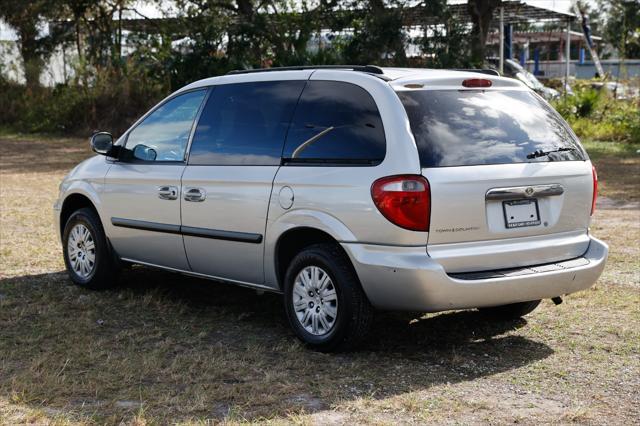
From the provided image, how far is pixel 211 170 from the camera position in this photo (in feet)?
22.0

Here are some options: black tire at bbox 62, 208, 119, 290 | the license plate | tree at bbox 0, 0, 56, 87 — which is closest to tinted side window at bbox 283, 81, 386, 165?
the license plate

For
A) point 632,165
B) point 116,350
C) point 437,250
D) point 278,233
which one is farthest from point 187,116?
point 632,165

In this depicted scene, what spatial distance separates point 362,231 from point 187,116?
208 cm

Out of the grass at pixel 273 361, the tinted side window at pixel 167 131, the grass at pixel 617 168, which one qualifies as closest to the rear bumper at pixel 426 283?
the grass at pixel 273 361

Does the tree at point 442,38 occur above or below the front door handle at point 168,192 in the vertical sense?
above

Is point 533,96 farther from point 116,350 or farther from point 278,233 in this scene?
point 116,350

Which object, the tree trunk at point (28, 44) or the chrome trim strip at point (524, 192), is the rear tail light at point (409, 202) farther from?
the tree trunk at point (28, 44)

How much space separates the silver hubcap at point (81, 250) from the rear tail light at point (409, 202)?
316cm

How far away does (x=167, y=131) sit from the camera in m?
7.34

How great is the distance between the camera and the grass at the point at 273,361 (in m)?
4.96

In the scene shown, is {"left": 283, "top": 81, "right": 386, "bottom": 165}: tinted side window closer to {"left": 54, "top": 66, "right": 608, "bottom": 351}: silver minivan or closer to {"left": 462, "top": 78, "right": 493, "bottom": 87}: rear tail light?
{"left": 54, "top": 66, "right": 608, "bottom": 351}: silver minivan

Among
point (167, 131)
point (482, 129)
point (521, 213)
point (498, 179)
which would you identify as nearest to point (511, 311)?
point (521, 213)

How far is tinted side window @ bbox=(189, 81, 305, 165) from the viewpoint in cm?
643

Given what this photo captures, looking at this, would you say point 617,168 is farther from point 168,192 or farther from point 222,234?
point 222,234
